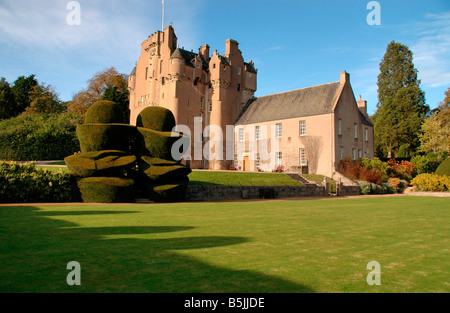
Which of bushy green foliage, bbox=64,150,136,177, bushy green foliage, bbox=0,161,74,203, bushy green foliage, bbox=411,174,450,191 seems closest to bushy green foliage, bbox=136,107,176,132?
bushy green foliage, bbox=64,150,136,177

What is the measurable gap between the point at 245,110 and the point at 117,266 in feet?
135

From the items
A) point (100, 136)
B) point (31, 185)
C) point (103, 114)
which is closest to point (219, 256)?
point (31, 185)

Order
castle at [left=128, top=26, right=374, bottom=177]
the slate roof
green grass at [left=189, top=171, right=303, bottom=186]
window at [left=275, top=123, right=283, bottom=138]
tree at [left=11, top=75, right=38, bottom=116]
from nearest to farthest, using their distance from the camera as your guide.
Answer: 1. green grass at [left=189, top=171, right=303, bottom=186]
2. castle at [left=128, top=26, right=374, bottom=177]
3. the slate roof
4. window at [left=275, top=123, right=283, bottom=138]
5. tree at [left=11, top=75, right=38, bottom=116]

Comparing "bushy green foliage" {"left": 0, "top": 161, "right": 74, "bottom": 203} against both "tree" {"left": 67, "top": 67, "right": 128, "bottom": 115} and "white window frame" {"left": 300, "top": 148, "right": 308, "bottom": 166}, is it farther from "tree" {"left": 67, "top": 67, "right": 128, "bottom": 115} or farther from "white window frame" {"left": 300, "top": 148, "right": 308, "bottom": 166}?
"tree" {"left": 67, "top": 67, "right": 128, "bottom": 115}

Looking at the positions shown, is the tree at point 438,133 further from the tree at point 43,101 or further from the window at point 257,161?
the tree at point 43,101

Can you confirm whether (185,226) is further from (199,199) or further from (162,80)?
(162,80)

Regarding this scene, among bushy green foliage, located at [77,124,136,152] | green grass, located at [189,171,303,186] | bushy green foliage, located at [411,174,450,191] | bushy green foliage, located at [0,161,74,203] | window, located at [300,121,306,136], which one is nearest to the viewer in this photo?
bushy green foliage, located at [0,161,74,203]

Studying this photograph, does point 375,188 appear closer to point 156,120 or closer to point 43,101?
point 156,120

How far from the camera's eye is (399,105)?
49656 mm

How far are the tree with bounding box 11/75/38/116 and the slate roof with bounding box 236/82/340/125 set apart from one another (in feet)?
141

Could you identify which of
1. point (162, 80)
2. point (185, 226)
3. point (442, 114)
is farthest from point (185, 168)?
point (442, 114)

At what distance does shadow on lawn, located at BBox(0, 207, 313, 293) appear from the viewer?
155 inches

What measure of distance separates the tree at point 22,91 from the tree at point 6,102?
1064 mm

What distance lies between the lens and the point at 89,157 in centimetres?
1742
